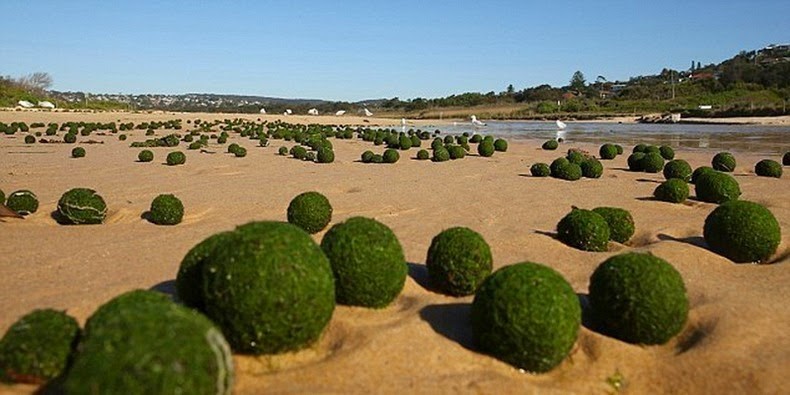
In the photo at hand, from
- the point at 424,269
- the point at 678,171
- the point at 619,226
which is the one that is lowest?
the point at 424,269

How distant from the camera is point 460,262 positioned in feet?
25.6

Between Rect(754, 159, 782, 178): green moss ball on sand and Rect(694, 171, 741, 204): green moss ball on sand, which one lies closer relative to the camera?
Rect(694, 171, 741, 204): green moss ball on sand

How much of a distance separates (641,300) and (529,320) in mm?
1604

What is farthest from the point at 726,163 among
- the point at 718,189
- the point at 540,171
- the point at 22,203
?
the point at 22,203

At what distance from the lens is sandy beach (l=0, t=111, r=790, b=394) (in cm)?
582

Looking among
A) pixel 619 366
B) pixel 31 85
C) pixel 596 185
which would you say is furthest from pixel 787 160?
pixel 31 85

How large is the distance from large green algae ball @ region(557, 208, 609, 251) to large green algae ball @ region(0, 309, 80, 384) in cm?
844

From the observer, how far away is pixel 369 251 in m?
6.79

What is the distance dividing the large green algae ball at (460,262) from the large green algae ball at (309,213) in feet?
13.1

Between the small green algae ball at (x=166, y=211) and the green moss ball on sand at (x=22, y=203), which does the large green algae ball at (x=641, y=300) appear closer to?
the small green algae ball at (x=166, y=211)

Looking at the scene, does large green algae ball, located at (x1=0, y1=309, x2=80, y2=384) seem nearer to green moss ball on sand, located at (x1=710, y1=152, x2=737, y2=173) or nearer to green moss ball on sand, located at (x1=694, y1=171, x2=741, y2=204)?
green moss ball on sand, located at (x1=694, y1=171, x2=741, y2=204)

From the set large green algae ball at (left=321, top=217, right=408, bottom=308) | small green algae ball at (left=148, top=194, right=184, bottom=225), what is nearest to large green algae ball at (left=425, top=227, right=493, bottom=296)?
large green algae ball at (left=321, top=217, right=408, bottom=308)

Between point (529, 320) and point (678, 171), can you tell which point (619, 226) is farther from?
point (678, 171)

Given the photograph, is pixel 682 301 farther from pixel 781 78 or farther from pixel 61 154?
pixel 781 78
